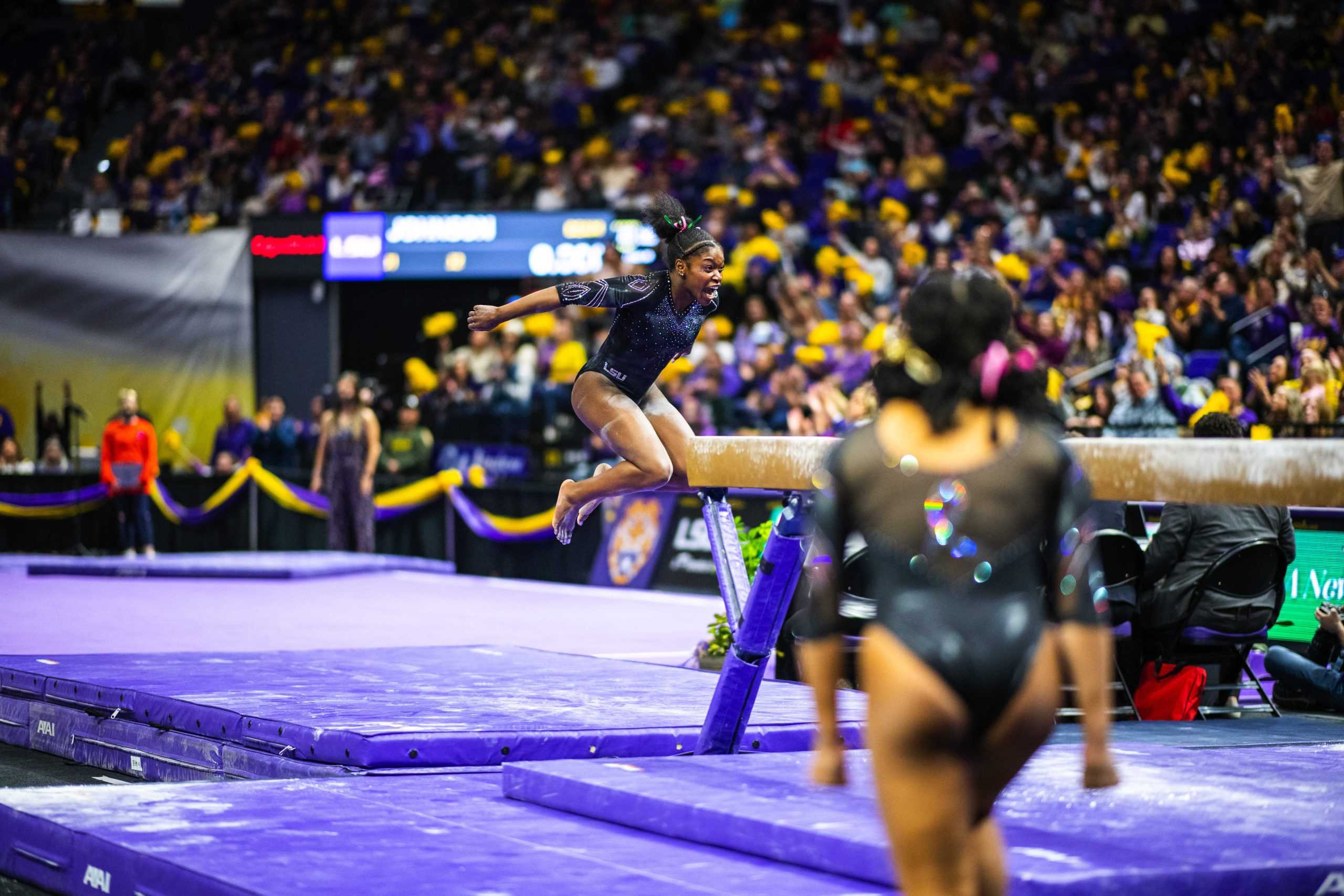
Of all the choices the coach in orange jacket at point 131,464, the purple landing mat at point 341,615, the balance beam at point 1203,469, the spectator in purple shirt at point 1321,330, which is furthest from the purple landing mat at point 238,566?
the balance beam at point 1203,469

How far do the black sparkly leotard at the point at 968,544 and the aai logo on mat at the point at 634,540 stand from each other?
10062 mm

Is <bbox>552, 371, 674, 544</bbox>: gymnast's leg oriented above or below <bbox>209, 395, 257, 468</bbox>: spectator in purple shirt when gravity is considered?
below

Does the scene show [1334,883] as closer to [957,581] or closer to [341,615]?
[957,581]

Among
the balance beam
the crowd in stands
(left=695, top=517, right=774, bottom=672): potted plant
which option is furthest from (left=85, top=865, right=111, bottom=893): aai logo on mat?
the crowd in stands

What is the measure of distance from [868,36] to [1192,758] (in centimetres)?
1472

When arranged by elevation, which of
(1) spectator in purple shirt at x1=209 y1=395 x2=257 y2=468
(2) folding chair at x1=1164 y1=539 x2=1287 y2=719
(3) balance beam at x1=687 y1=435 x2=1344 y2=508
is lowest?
(2) folding chair at x1=1164 y1=539 x2=1287 y2=719

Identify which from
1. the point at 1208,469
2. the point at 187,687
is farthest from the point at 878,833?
the point at 187,687

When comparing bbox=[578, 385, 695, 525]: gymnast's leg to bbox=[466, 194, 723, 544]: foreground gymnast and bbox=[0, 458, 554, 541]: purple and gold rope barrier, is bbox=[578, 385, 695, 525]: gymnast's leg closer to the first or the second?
bbox=[466, 194, 723, 544]: foreground gymnast

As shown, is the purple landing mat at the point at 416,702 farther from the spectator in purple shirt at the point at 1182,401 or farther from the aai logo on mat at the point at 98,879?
the spectator in purple shirt at the point at 1182,401

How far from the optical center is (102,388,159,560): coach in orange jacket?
14.4m

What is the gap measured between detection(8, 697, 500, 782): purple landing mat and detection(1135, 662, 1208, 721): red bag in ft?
9.93

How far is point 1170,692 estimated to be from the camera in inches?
258

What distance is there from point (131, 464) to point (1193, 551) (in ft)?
34.4

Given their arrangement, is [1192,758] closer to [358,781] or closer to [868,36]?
[358,781]
